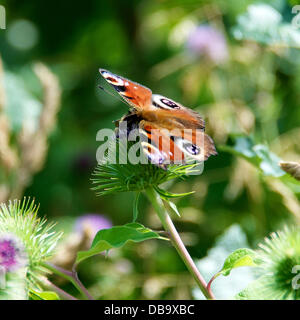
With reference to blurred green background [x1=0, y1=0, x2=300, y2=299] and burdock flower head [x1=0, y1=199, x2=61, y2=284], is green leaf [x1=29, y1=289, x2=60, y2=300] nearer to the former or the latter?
burdock flower head [x1=0, y1=199, x2=61, y2=284]

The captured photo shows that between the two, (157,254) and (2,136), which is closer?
(2,136)

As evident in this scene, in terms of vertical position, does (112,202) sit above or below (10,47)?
below

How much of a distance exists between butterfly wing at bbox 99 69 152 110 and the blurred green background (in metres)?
0.43

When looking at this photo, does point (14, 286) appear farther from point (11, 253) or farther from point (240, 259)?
point (240, 259)

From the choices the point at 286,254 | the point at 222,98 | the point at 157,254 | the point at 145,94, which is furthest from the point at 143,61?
the point at 286,254

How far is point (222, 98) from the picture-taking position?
111 inches

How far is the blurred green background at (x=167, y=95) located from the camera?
92.1 inches

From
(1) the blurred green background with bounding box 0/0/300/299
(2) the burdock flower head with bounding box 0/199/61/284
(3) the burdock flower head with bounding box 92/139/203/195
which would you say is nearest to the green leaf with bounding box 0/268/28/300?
(2) the burdock flower head with bounding box 0/199/61/284

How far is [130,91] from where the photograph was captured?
161cm

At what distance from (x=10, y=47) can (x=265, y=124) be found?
1899mm

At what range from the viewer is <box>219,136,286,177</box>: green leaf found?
155 centimetres
